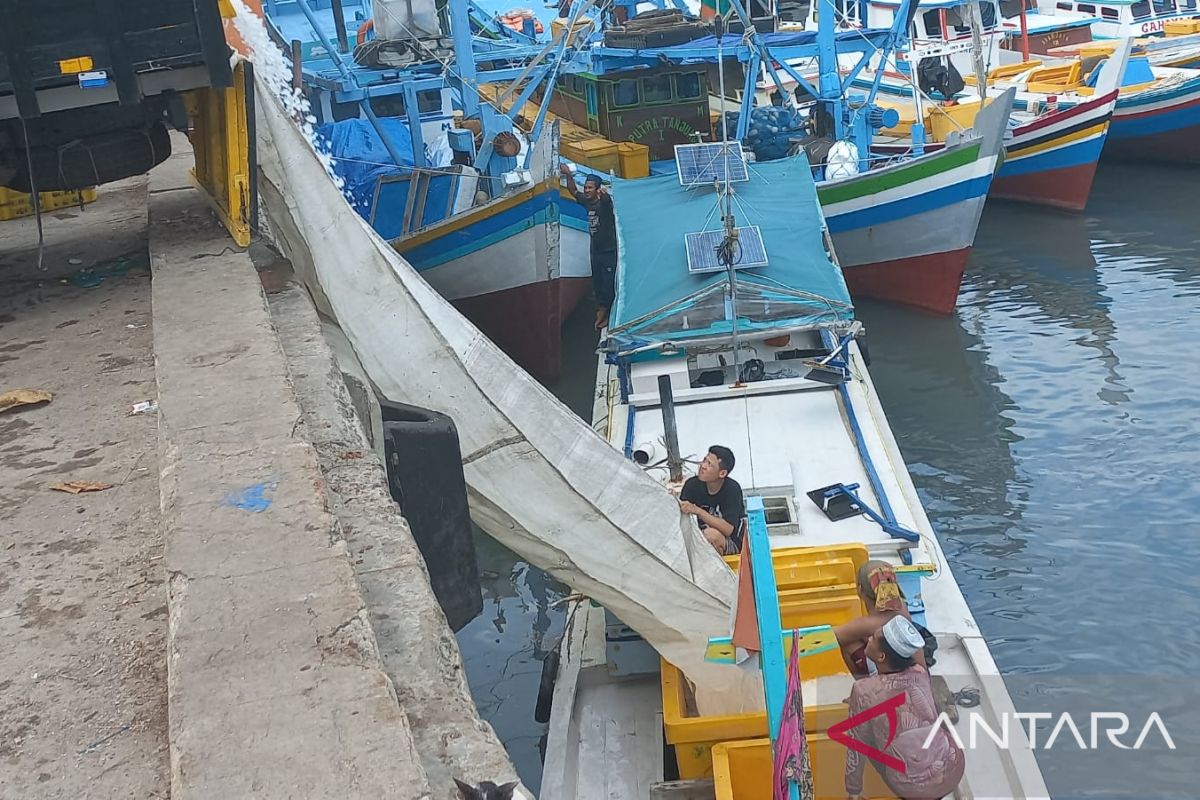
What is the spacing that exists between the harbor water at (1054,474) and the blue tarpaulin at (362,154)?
2.96 metres

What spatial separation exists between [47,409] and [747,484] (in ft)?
13.8

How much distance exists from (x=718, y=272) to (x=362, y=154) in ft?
20.5

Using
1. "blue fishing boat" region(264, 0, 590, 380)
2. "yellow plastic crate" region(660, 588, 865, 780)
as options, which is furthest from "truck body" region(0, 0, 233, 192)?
"blue fishing boat" region(264, 0, 590, 380)

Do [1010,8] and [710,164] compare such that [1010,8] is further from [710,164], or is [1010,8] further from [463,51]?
[710,164]

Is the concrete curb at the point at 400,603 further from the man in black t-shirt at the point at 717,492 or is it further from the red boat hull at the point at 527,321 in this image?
the red boat hull at the point at 527,321

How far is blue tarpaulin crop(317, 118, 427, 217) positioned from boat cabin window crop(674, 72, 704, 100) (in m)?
4.07

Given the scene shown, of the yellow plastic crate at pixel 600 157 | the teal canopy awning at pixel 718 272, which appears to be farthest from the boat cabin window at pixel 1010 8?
the teal canopy awning at pixel 718 272

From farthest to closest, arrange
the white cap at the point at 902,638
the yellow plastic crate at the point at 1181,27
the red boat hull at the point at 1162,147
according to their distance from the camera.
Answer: the yellow plastic crate at the point at 1181,27
the red boat hull at the point at 1162,147
the white cap at the point at 902,638

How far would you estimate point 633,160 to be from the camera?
52.3 ft

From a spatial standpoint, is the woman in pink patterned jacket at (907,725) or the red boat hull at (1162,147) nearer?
the woman in pink patterned jacket at (907,725)

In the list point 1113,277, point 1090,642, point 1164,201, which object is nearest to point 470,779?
point 1090,642

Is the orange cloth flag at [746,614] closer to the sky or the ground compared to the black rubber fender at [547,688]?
closer to the sky

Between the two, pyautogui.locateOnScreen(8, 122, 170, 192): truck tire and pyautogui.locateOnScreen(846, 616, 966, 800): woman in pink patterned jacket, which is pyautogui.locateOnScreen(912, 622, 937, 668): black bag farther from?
pyautogui.locateOnScreen(8, 122, 170, 192): truck tire

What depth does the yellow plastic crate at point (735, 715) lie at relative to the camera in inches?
199
